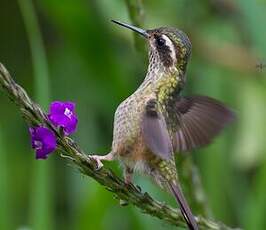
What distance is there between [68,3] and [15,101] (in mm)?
2197

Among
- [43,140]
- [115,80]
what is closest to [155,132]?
[43,140]

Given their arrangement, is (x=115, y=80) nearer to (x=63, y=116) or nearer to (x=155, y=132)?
(x=155, y=132)

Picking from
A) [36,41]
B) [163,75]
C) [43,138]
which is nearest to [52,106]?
[43,138]

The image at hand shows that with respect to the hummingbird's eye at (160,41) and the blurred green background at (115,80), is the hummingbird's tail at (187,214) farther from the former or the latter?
the blurred green background at (115,80)

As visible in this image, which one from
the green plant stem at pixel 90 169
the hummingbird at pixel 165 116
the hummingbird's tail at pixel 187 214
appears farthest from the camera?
the hummingbird at pixel 165 116

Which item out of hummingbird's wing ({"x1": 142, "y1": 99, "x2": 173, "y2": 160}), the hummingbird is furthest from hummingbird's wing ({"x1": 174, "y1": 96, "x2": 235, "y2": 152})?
hummingbird's wing ({"x1": 142, "y1": 99, "x2": 173, "y2": 160})

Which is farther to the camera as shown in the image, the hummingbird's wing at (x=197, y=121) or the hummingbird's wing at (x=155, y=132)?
the hummingbird's wing at (x=197, y=121)

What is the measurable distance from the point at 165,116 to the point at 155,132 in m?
0.29

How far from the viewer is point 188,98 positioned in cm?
306

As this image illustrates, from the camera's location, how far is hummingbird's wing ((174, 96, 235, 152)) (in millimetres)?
3040

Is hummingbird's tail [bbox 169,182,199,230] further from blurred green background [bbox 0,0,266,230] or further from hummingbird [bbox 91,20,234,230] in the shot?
blurred green background [bbox 0,0,266,230]

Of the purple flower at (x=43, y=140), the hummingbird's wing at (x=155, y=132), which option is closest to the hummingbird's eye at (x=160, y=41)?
the hummingbird's wing at (x=155, y=132)

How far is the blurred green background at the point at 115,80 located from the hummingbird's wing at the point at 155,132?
115 centimetres

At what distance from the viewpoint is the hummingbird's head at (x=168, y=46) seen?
9.62ft
